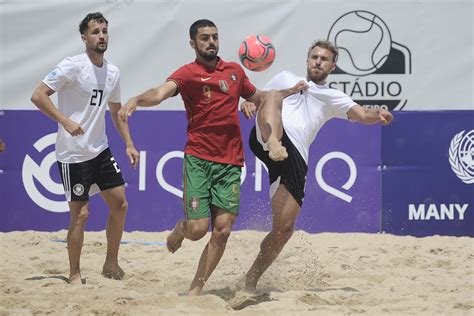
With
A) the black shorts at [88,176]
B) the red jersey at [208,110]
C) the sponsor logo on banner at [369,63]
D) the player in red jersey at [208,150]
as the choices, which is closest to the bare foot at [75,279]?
the black shorts at [88,176]

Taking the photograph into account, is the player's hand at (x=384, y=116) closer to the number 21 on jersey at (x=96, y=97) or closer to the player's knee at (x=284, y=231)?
the player's knee at (x=284, y=231)

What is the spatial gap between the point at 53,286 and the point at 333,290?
2.14 meters

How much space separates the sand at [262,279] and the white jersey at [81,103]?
3.44 ft

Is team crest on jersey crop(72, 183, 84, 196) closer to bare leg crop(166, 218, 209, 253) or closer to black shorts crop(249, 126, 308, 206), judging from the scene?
bare leg crop(166, 218, 209, 253)

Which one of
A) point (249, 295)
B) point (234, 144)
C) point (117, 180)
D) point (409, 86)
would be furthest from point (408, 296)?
point (409, 86)

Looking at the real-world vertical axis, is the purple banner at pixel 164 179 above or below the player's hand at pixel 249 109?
below

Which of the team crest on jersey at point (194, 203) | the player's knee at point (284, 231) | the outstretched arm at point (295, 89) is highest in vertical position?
the outstretched arm at point (295, 89)

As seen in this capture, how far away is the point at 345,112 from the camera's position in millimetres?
6676

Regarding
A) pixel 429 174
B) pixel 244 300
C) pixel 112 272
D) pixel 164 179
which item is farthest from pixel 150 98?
pixel 429 174

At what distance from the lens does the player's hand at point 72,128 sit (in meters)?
6.40

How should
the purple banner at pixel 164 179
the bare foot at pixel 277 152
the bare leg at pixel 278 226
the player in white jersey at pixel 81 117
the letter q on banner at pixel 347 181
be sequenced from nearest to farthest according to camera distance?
the bare foot at pixel 277 152, the bare leg at pixel 278 226, the player in white jersey at pixel 81 117, the purple banner at pixel 164 179, the letter q on banner at pixel 347 181

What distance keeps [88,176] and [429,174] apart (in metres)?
4.05

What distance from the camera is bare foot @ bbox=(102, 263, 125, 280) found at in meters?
7.12

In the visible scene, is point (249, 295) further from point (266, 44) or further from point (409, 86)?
point (409, 86)
